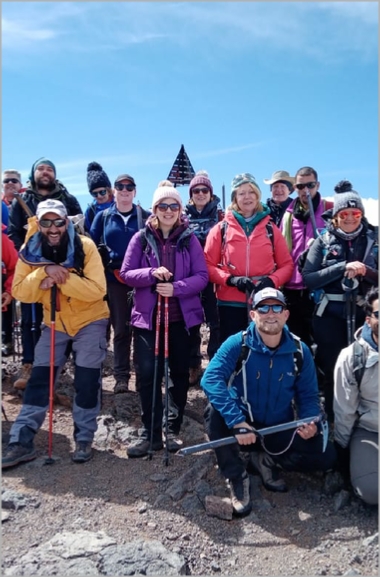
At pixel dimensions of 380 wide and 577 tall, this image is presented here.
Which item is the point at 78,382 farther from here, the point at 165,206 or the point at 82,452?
the point at 165,206

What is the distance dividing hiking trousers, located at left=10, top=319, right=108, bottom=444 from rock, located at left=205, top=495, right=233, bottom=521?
6.53 feet

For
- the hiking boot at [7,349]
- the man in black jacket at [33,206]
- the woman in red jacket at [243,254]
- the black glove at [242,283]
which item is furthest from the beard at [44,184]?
the hiking boot at [7,349]

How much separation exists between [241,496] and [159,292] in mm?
2615

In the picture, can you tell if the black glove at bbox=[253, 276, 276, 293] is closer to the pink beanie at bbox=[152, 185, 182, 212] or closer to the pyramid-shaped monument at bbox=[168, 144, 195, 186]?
the pink beanie at bbox=[152, 185, 182, 212]

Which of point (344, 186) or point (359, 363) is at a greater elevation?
point (344, 186)

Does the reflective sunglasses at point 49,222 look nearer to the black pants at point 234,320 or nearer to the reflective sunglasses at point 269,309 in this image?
the black pants at point 234,320

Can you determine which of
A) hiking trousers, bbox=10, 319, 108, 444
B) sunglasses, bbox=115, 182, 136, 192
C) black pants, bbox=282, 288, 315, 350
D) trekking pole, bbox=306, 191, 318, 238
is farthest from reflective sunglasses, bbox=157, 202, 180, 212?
black pants, bbox=282, 288, 315, 350

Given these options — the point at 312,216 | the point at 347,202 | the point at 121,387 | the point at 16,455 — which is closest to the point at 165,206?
the point at 347,202

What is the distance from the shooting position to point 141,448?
666 centimetres

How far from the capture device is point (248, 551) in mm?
4832

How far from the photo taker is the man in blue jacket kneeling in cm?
555

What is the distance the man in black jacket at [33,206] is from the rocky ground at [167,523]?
7.41ft

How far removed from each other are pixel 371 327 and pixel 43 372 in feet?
13.5

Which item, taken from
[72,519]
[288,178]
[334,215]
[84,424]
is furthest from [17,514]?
[288,178]
